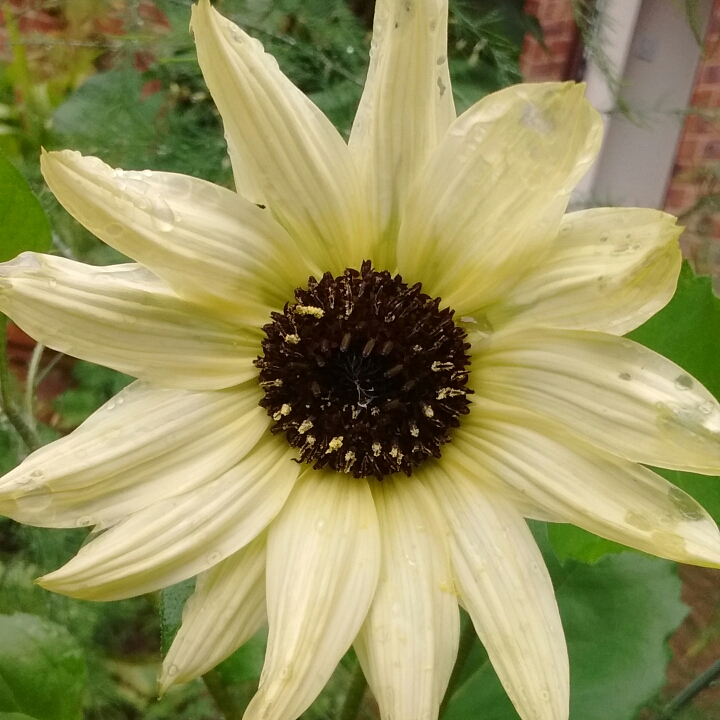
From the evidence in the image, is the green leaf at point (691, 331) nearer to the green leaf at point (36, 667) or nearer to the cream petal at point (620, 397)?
the cream petal at point (620, 397)

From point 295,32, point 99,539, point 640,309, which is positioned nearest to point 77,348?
point 99,539

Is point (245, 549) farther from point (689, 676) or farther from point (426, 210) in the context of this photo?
point (689, 676)

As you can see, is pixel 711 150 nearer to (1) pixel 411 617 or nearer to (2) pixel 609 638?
(2) pixel 609 638

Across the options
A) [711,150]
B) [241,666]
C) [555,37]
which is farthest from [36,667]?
[711,150]

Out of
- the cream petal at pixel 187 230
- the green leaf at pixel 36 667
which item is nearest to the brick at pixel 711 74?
the cream petal at pixel 187 230

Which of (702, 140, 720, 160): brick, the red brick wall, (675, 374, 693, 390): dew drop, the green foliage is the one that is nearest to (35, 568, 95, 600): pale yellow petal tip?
(675, 374, 693, 390): dew drop

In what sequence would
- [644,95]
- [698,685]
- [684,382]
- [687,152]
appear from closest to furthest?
[684,382] < [698,685] < [644,95] < [687,152]
